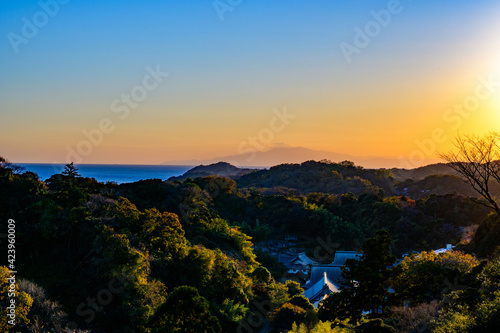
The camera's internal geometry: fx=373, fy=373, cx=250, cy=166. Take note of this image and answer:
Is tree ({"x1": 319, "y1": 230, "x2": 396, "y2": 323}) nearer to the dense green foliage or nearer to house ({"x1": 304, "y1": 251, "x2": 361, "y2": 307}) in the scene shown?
the dense green foliage

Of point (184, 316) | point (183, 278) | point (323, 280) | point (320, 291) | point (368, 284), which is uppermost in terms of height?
point (183, 278)

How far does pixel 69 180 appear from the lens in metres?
24.0

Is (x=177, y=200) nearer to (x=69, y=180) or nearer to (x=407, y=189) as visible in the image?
(x=69, y=180)

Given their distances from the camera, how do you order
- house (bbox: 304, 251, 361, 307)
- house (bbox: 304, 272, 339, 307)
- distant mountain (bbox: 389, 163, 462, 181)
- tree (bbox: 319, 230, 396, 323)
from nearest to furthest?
tree (bbox: 319, 230, 396, 323), house (bbox: 304, 272, 339, 307), house (bbox: 304, 251, 361, 307), distant mountain (bbox: 389, 163, 462, 181)

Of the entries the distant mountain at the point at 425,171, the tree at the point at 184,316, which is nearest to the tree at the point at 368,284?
the tree at the point at 184,316

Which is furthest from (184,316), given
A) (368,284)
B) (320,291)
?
(320,291)

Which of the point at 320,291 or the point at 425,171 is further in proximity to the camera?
the point at 425,171

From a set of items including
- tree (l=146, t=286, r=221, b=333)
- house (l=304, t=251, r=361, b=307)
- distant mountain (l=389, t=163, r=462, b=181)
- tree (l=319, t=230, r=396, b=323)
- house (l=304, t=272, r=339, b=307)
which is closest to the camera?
tree (l=146, t=286, r=221, b=333)

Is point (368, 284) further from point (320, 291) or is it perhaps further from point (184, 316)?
point (320, 291)

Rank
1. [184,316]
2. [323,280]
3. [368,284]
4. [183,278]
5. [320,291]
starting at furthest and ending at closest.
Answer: [323,280] < [320,291] < [183,278] < [368,284] < [184,316]

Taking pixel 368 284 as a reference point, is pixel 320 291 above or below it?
below

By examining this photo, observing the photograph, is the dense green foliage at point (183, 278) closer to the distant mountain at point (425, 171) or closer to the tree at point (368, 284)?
the tree at point (368, 284)

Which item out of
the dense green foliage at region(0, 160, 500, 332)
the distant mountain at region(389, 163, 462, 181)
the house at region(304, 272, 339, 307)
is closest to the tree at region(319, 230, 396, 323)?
the dense green foliage at region(0, 160, 500, 332)

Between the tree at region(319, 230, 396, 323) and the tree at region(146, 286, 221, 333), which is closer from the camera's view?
the tree at region(146, 286, 221, 333)
